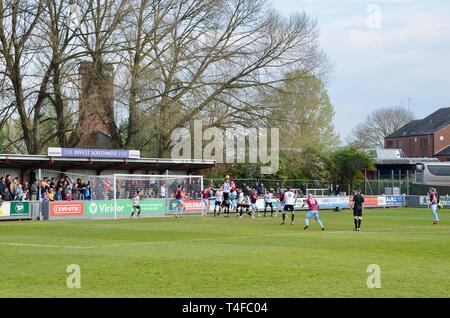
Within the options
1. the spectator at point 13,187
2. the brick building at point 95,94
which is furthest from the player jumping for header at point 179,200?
the spectator at point 13,187

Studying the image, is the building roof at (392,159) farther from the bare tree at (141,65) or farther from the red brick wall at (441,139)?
the bare tree at (141,65)

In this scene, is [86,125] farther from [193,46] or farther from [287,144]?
[287,144]

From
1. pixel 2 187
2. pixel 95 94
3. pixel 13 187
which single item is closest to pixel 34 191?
pixel 13 187

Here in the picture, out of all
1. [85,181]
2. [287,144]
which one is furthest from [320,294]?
[287,144]

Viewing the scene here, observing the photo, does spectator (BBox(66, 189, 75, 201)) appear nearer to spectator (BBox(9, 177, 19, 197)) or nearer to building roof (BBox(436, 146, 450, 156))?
spectator (BBox(9, 177, 19, 197))

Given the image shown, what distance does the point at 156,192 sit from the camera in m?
50.9

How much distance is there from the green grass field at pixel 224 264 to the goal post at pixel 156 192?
18671mm

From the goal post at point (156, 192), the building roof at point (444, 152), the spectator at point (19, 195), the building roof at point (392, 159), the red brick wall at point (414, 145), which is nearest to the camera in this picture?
the spectator at point (19, 195)

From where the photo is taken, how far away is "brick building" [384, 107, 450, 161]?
119 metres

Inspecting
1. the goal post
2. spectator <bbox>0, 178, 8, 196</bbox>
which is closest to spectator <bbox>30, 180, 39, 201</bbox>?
spectator <bbox>0, 178, 8, 196</bbox>

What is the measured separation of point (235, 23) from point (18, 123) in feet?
58.9

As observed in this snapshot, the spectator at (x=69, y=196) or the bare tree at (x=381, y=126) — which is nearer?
the spectator at (x=69, y=196)

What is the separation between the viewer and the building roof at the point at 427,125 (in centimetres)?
12103

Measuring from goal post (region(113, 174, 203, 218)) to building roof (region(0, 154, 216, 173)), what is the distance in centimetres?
160
